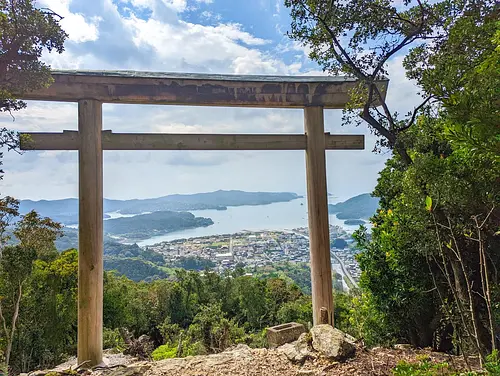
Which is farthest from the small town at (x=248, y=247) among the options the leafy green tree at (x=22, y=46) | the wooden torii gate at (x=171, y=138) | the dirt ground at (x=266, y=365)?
the leafy green tree at (x=22, y=46)

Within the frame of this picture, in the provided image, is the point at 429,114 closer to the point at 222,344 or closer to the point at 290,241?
the point at 290,241

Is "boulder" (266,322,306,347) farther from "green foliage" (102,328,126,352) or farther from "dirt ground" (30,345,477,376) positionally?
"green foliage" (102,328,126,352)

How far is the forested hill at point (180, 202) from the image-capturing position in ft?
15.7

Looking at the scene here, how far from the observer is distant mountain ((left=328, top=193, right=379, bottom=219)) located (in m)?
4.07

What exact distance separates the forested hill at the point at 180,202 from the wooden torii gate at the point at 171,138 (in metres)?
1.06

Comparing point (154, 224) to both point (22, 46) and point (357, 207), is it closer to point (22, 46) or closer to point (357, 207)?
point (357, 207)

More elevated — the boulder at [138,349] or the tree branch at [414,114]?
the tree branch at [414,114]

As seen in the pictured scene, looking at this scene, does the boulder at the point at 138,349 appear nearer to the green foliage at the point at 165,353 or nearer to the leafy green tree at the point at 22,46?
the green foliage at the point at 165,353

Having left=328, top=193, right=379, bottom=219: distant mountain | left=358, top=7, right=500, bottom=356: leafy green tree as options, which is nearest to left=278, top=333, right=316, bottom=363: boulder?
left=358, top=7, right=500, bottom=356: leafy green tree

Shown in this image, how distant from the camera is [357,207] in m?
4.62

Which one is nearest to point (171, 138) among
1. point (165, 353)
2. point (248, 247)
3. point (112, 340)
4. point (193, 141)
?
point (193, 141)

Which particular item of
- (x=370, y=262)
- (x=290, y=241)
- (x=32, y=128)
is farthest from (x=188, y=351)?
(x=32, y=128)

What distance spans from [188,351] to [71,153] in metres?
3.78

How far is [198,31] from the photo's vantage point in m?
3.94
